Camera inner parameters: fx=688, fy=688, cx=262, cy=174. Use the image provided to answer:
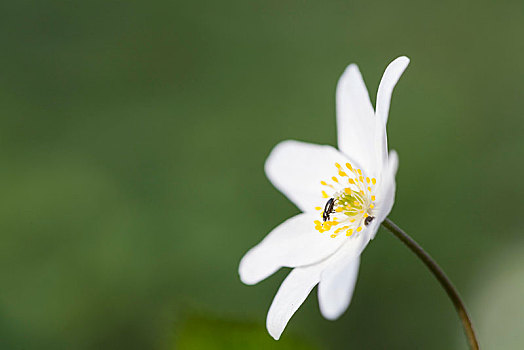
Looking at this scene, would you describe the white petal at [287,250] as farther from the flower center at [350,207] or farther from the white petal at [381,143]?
the white petal at [381,143]

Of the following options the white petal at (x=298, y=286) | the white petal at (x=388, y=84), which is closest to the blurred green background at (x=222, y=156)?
the white petal at (x=298, y=286)

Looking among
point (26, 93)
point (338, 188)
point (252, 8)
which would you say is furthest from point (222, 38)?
point (338, 188)

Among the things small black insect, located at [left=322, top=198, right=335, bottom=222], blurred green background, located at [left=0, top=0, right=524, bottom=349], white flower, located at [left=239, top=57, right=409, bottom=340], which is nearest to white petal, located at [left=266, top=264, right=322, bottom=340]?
white flower, located at [left=239, top=57, right=409, bottom=340]

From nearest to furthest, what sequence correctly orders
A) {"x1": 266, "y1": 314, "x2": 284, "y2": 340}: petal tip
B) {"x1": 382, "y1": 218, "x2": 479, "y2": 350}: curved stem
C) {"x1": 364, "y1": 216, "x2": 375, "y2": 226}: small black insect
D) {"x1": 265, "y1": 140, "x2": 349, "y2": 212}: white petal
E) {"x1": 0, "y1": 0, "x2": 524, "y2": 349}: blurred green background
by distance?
{"x1": 382, "y1": 218, "x2": 479, "y2": 350}: curved stem < {"x1": 266, "y1": 314, "x2": 284, "y2": 340}: petal tip < {"x1": 364, "y1": 216, "x2": 375, "y2": 226}: small black insect < {"x1": 265, "y1": 140, "x2": 349, "y2": 212}: white petal < {"x1": 0, "y1": 0, "x2": 524, "y2": 349}: blurred green background

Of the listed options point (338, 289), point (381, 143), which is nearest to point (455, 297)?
point (338, 289)

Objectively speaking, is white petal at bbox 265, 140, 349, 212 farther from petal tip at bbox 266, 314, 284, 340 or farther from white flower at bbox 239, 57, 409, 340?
petal tip at bbox 266, 314, 284, 340
